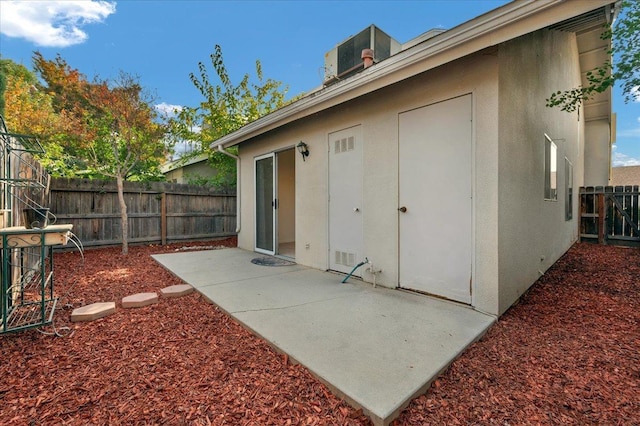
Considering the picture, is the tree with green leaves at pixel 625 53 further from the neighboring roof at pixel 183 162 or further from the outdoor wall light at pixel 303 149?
the neighboring roof at pixel 183 162

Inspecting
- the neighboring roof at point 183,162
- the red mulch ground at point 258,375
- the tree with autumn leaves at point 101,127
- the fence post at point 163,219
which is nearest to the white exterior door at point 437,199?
the red mulch ground at point 258,375

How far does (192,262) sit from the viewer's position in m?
5.39

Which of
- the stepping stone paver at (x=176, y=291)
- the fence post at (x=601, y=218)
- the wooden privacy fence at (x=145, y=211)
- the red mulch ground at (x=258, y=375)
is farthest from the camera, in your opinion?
the fence post at (x=601, y=218)

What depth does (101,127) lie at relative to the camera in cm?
682

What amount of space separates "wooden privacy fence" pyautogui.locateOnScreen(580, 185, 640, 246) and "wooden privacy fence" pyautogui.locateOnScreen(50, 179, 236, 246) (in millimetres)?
9659

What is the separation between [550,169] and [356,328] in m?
4.16

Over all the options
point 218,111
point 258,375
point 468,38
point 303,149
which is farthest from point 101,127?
point 468,38

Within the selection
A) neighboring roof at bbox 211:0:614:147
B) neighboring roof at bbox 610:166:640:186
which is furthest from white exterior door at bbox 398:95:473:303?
neighboring roof at bbox 610:166:640:186

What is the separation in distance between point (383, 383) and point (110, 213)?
770cm

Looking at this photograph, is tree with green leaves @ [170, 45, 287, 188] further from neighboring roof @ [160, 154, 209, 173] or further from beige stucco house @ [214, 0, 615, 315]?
beige stucco house @ [214, 0, 615, 315]

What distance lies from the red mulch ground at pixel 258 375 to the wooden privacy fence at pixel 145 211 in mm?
4437

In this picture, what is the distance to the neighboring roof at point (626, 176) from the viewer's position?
69.1ft

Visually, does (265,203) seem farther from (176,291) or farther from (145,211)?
(145,211)

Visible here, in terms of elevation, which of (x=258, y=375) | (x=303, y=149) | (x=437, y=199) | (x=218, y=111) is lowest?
(x=258, y=375)
